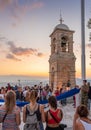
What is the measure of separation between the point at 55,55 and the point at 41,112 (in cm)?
2657

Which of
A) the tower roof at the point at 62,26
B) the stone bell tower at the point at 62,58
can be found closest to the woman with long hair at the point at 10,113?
the stone bell tower at the point at 62,58

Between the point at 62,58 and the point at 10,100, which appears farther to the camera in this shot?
the point at 62,58

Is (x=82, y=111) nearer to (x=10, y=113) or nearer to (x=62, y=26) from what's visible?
(x=10, y=113)

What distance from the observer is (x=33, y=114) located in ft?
19.7

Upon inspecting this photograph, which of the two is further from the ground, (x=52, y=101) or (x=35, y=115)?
(x=52, y=101)

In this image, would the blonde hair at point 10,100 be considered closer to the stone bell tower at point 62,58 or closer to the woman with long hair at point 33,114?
the woman with long hair at point 33,114

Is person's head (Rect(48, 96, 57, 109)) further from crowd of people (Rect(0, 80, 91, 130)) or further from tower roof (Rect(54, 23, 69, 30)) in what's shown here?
tower roof (Rect(54, 23, 69, 30))

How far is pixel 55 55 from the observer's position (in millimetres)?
32469

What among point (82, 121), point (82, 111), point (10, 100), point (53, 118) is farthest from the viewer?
point (53, 118)

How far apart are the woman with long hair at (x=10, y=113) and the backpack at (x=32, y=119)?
48cm

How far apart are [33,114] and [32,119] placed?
0.38 feet

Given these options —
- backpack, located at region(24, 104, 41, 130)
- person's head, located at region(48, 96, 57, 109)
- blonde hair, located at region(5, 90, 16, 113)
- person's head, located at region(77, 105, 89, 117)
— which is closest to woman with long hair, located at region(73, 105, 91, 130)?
person's head, located at region(77, 105, 89, 117)

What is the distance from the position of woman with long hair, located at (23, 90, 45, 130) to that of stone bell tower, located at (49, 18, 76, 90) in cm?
2544

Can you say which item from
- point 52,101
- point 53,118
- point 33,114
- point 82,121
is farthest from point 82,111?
point 33,114
